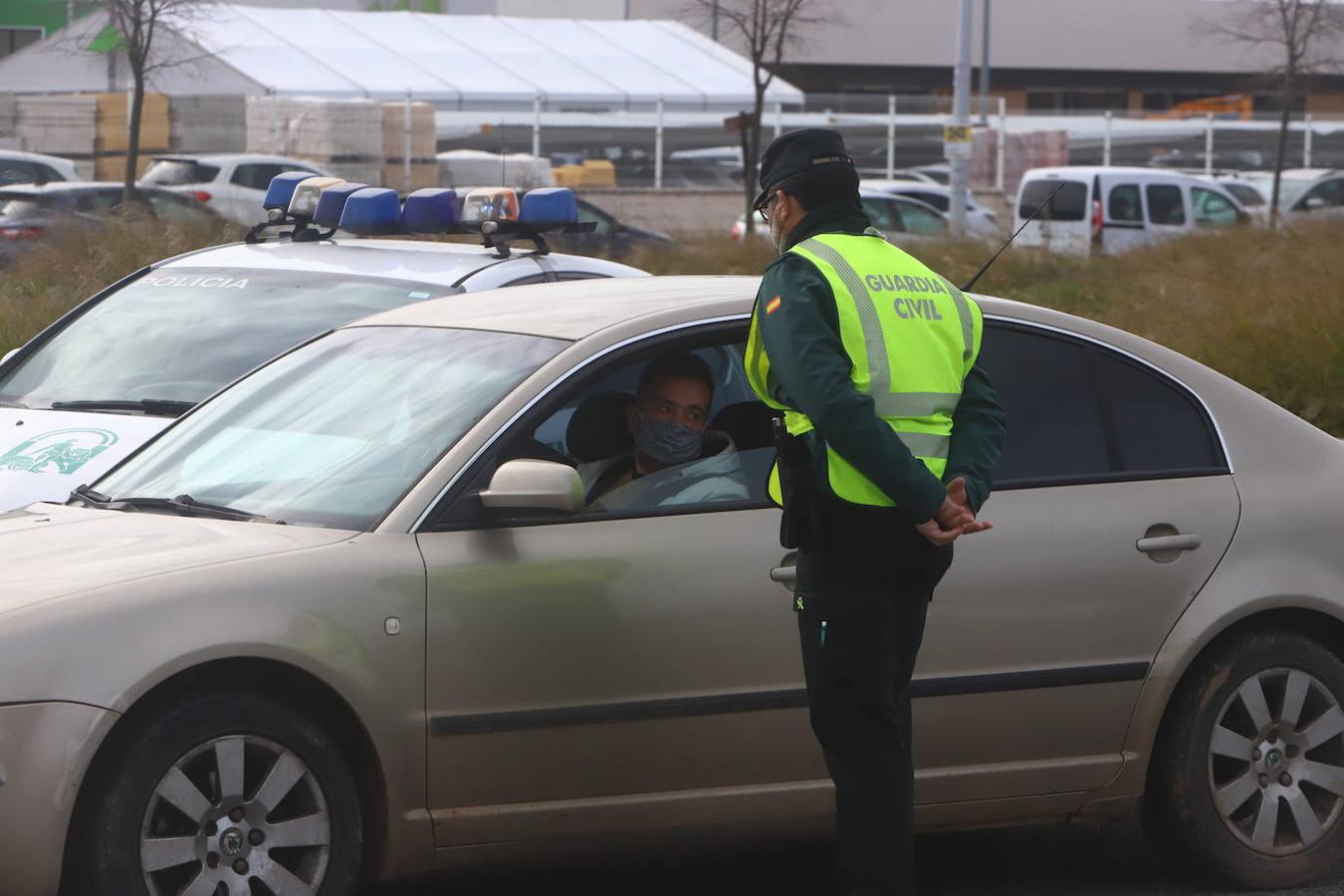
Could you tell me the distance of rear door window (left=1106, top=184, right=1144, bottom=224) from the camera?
84.2 feet

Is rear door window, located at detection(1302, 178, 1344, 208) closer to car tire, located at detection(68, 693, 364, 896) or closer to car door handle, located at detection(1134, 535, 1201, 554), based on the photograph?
car door handle, located at detection(1134, 535, 1201, 554)

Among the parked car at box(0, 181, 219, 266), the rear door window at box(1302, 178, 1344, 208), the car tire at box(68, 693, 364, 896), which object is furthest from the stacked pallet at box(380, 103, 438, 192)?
the car tire at box(68, 693, 364, 896)

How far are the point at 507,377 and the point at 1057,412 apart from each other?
129 centimetres

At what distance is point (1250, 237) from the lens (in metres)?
18.2

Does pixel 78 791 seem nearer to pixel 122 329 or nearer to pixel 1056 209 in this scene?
A: pixel 122 329

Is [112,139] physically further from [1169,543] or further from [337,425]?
[1169,543]

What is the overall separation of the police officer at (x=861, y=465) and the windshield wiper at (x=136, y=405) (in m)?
3.02

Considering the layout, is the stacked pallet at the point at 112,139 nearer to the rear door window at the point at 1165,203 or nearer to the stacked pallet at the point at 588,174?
the stacked pallet at the point at 588,174

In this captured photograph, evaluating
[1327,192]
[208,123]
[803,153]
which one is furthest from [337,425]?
[1327,192]

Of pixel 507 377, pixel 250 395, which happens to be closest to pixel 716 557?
pixel 507 377

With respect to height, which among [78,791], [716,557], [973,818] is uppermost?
[716,557]

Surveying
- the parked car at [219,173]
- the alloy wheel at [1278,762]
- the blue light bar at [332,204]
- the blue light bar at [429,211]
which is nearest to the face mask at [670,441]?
the alloy wheel at [1278,762]

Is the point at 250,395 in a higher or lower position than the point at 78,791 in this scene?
higher

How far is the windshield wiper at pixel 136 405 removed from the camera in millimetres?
6523
